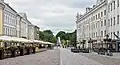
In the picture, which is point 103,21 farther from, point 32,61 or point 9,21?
point 32,61

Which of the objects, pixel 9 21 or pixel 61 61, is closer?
pixel 61 61

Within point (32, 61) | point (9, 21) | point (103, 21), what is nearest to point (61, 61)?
point (32, 61)

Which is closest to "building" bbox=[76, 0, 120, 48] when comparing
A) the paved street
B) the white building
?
the white building

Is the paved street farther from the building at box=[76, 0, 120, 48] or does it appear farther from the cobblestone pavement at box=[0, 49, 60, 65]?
the building at box=[76, 0, 120, 48]

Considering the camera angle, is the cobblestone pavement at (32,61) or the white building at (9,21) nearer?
the cobblestone pavement at (32,61)

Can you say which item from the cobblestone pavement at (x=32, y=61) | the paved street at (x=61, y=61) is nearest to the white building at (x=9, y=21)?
the cobblestone pavement at (x=32, y=61)

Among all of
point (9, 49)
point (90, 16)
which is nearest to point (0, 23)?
point (9, 49)

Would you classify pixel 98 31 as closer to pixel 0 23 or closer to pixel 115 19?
pixel 115 19

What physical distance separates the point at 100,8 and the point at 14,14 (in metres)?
25.3

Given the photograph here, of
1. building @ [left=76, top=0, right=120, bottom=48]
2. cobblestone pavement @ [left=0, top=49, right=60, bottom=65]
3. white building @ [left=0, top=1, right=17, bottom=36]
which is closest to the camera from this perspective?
cobblestone pavement @ [left=0, top=49, right=60, bottom=65]

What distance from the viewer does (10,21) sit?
73.7 metres

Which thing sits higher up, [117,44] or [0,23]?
[0,23]

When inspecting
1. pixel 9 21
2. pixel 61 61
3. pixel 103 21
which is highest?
pixel 103 21

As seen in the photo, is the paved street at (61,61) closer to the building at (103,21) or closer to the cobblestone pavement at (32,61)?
the cobblestone pavement at (32,61)
